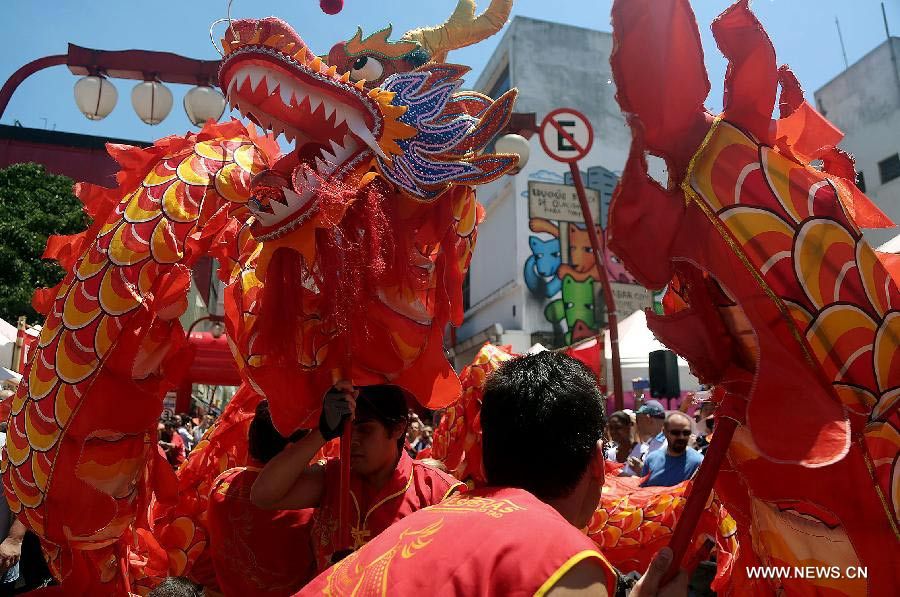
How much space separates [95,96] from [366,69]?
4240 millimetres

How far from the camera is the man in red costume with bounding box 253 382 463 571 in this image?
6.46ft

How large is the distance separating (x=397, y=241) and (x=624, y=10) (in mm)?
1013

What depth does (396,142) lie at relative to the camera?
86.4 inches

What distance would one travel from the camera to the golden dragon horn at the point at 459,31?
2.47 meters

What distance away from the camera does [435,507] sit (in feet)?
3.85

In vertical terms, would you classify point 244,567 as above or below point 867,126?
below

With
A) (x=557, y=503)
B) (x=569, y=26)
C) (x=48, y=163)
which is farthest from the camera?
(x=569, y=26)

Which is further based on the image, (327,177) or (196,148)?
(196,148)

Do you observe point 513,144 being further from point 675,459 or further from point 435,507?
point 435,507

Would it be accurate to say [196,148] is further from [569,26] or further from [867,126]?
[569,26]

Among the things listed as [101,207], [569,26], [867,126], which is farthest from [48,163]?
[867,126]

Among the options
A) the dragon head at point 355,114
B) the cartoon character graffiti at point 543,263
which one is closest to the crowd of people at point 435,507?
the dragon head at point 355,114

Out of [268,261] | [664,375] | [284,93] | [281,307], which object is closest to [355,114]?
[284,93]

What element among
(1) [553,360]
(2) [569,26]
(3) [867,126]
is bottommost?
(1) [553,360]
